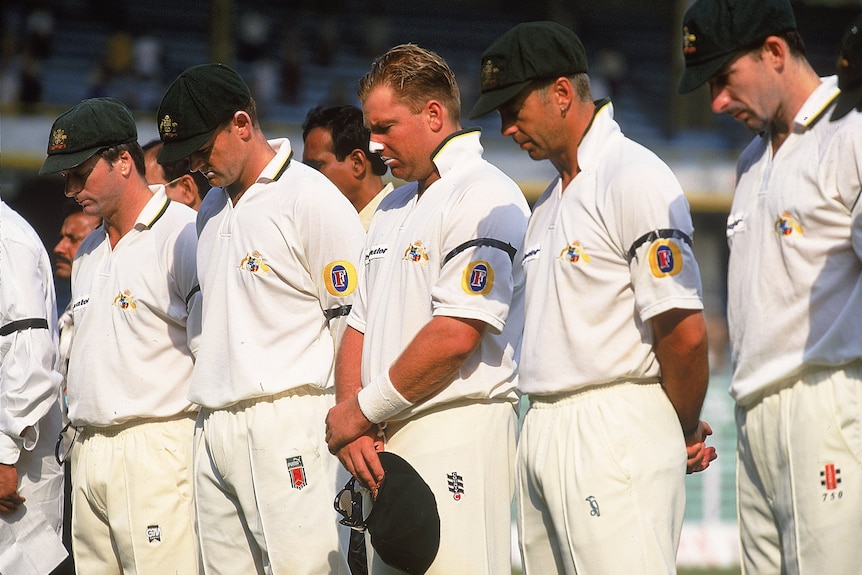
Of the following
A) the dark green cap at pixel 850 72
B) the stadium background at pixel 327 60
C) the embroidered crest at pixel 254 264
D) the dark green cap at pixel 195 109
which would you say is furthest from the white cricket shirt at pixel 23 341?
the stadium background at pixel 327 60

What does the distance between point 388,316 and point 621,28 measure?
20.9m

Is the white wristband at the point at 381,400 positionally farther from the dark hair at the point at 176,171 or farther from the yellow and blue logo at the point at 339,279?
the dark hair at the point at 176,171

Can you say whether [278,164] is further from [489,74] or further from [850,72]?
[850,72]

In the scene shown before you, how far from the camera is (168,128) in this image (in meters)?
4.45

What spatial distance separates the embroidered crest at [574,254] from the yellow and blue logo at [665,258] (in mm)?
217

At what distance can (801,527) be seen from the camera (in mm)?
3197

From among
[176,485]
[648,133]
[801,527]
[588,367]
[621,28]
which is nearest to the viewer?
[801,527]

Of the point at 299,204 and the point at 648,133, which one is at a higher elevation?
the point at 648,133

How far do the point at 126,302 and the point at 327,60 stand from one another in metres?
16.5

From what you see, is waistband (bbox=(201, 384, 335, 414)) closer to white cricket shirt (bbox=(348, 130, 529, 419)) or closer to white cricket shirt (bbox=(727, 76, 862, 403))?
white cricket shirt (bbox=(348, 130, 529, 419))

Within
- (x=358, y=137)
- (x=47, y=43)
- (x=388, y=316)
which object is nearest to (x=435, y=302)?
(x=388, y=316)

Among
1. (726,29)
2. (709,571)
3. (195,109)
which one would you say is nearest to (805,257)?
(726,29)

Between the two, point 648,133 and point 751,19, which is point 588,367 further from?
point 648,133

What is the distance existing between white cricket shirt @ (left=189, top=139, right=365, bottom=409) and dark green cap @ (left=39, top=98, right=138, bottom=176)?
0.87m
